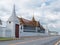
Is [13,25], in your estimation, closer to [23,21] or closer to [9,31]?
[9,31]

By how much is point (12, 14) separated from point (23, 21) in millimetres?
35292

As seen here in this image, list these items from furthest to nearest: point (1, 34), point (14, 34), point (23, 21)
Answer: point (23, 21), point (14, 34), point (1, 34)

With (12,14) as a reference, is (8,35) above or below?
below

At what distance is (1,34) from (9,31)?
4.05 m

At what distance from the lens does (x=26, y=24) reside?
10369 cm

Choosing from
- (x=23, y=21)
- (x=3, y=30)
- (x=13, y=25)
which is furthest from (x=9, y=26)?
(x=23, y=21)

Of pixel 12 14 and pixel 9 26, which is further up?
pixel 12 14

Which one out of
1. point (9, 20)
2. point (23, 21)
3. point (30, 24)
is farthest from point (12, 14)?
point (30, 24)

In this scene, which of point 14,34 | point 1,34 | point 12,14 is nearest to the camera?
point 1,34

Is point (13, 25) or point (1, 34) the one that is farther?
point (13, 25)

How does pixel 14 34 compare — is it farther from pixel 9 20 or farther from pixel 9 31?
pixel 9 20

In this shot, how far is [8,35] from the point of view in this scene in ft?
201

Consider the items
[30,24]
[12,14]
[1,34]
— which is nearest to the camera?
[1,34]

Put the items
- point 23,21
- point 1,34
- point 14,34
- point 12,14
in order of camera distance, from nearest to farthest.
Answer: point 1,34
point 14,34
point 12,14
point 23,21
